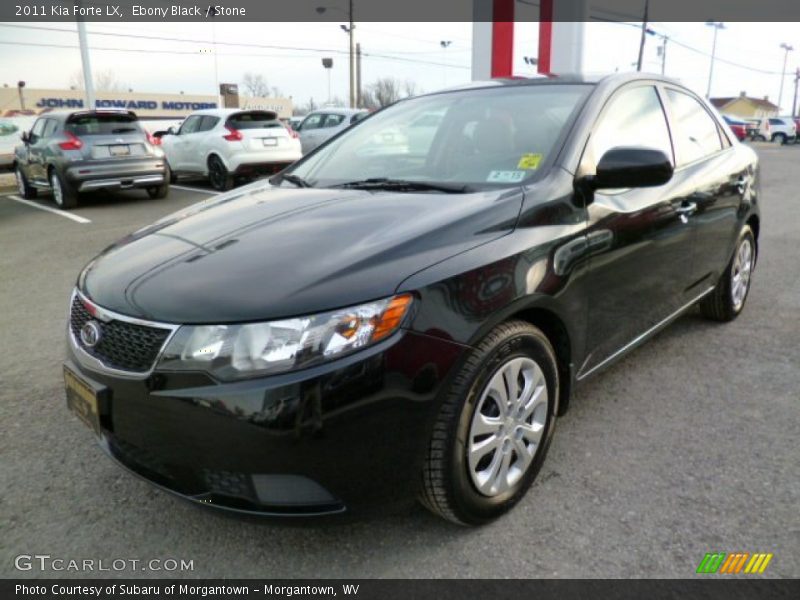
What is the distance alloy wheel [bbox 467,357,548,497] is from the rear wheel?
31.8ft

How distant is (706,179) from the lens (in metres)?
3.58

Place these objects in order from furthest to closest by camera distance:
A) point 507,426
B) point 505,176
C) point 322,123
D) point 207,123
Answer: point 322,123 < point 207,123 < point 505,176 < point 507,426

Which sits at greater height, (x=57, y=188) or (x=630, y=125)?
(x=630, y=125)

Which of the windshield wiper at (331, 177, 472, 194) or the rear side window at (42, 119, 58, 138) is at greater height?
the windshield wiper at (331, 177, 472, 194)

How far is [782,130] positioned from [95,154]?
44008mm

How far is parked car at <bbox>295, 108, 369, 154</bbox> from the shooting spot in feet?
51.0

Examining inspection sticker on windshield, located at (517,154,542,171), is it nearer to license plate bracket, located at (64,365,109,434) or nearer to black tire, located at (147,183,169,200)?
license plate bracket, located at (64,365,109,434)

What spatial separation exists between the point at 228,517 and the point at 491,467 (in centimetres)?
88

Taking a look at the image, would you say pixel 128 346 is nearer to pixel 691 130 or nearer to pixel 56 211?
pixel 691 130

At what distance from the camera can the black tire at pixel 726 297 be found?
13.6 feet

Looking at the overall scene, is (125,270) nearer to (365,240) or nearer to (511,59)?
(365,240)

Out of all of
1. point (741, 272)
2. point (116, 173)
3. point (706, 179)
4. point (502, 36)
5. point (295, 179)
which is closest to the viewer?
point (295, 179)

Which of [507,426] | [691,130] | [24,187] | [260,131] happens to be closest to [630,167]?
[507,426]

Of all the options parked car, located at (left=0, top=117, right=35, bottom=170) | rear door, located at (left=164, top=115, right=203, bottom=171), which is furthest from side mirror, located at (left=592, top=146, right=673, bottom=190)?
parked car, located at (left=0, top=117, right=35, bottom=170)
